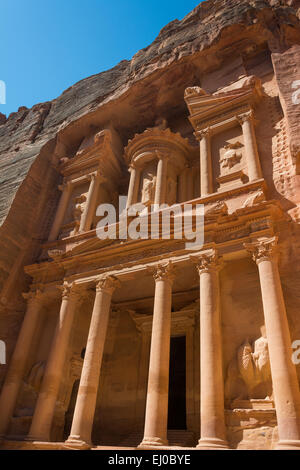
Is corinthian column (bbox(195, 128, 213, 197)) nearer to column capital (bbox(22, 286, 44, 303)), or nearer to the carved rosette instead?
the carved rosette

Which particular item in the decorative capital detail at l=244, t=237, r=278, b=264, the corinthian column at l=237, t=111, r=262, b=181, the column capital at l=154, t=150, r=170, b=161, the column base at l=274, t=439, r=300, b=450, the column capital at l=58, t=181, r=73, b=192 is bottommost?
the column base at l=274, t=439, r=300, b=450

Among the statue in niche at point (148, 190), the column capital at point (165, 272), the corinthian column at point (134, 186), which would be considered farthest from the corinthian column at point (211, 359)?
the corinthian column at point (134, 186)

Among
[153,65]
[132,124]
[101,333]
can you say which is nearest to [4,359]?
[101,333]

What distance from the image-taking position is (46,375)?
11.2 m

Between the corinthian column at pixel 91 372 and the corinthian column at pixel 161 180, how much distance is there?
403 centimetres

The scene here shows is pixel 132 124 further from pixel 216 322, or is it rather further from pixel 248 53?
pixel 216 322

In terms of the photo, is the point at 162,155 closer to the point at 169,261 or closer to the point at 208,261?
the point at 169,261

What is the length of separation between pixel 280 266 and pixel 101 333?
5.92m

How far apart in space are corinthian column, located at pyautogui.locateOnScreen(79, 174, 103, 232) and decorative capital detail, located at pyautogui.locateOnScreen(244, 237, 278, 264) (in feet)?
26.7

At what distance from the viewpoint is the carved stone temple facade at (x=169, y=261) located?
875cm

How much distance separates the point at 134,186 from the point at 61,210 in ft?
13.4

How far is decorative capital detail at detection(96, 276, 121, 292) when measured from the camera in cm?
1212

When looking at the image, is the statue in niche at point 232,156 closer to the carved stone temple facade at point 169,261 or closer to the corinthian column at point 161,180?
the carved stone temple facade at point 169,261

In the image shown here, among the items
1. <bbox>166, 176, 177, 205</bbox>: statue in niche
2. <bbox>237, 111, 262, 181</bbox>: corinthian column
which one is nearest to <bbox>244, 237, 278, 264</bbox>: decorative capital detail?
<bbox>237, 111, 262, 181</bbox>: corinthian column
